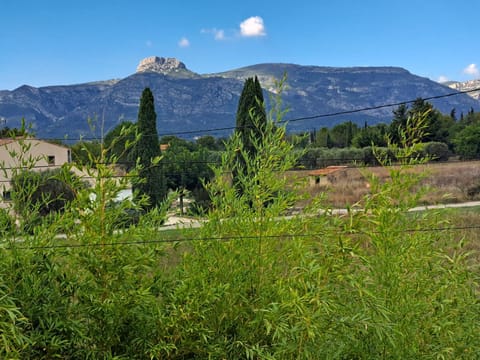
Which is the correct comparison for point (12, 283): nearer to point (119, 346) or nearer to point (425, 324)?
point (119, 346)

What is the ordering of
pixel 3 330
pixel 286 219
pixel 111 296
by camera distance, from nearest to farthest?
1. pixel 3 330
2. pixel 111 296
3. pixel 286 219

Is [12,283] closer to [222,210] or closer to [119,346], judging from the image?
[119,346]

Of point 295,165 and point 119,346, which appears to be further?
point 295,165

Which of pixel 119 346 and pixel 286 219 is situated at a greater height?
pixel 286 219

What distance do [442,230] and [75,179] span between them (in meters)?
1.89

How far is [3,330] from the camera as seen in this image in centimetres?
156

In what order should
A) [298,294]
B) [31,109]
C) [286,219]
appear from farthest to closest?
[31,109], [286,219], [298,294]

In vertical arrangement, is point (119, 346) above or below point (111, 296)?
below

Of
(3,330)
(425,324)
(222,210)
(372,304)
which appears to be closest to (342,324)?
(372,304)

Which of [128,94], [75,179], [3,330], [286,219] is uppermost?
[128,94]

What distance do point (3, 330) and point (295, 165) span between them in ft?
5.05

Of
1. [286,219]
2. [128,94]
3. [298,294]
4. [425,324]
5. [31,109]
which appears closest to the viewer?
[298,294]

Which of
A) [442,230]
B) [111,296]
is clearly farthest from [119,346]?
[442,230]

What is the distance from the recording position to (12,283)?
1874mm
